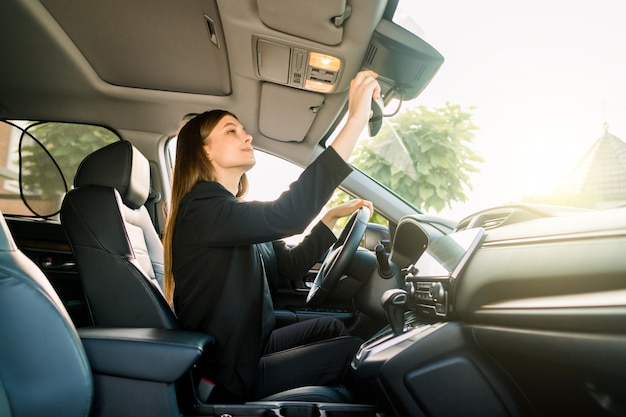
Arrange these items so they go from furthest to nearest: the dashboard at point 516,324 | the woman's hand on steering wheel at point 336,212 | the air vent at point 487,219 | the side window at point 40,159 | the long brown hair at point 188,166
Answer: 1. the side window at point 40,159
2. the woman's hand on steering wheel at point 336,212
3. the long brown hair at point 188,166
4. the air vent at point 487,219
5. the dashboard at point 516,324

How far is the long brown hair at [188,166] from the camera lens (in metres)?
1.60

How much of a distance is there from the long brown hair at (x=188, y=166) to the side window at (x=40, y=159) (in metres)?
1.71

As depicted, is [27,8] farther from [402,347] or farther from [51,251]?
[402,347]

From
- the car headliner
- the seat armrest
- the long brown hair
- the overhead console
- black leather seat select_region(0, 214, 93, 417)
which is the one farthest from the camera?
the car headliner

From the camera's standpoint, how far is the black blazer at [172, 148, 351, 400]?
123 centimetres

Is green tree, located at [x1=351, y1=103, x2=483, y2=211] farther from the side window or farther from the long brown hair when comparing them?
the side window

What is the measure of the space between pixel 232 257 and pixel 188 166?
0.44 meters

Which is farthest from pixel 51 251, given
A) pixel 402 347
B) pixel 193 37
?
pixel 402 347

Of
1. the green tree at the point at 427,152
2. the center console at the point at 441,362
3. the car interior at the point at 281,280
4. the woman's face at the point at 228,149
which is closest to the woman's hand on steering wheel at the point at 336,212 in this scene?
the car interior at the point at 281,280

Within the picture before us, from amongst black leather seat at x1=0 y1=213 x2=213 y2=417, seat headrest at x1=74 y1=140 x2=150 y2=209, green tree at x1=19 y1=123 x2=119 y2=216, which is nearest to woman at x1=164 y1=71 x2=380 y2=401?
black leather seat at x1=0 y1=213 x2=213 y2=417

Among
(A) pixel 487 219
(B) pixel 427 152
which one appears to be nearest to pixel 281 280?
(B) pixel 427 152

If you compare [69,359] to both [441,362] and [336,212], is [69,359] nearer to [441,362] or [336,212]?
[441,362]

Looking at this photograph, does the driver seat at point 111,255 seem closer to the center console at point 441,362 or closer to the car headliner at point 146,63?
the center console at point 441,362

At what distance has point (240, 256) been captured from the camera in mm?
1432
